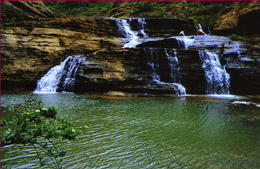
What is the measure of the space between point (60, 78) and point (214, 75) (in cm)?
1360

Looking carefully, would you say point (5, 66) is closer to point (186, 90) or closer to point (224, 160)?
point (186, 90)

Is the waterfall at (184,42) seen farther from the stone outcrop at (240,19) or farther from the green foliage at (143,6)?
the green foliage at (143,6)

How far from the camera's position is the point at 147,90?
1534 centimetres

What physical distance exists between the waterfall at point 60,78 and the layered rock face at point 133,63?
62cm

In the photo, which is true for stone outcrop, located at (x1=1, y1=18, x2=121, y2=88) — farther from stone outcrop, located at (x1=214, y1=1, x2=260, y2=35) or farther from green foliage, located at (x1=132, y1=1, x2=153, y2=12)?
stone outcrop, located at (x1=214, y1=1, x2=260, y2=35)

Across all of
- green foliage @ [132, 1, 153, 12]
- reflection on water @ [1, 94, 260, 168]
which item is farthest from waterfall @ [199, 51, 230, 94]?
green foliage @ [132, 1, 153, 12]

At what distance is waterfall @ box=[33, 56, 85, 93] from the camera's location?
1680 cm

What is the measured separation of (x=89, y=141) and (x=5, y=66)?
1618cm

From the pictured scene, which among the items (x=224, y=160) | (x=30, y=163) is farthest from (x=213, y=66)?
(x=30, y=163)

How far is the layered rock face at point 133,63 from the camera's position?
624 inches

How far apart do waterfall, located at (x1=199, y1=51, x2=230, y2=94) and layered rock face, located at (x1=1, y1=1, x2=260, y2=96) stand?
9 cm

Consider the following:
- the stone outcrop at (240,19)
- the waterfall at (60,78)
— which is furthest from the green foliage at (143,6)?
the waterfall at (60,78)

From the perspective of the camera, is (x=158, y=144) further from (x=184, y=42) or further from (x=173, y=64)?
(x=184, y=42)

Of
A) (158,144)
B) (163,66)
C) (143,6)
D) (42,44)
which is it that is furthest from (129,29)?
(158,144)
